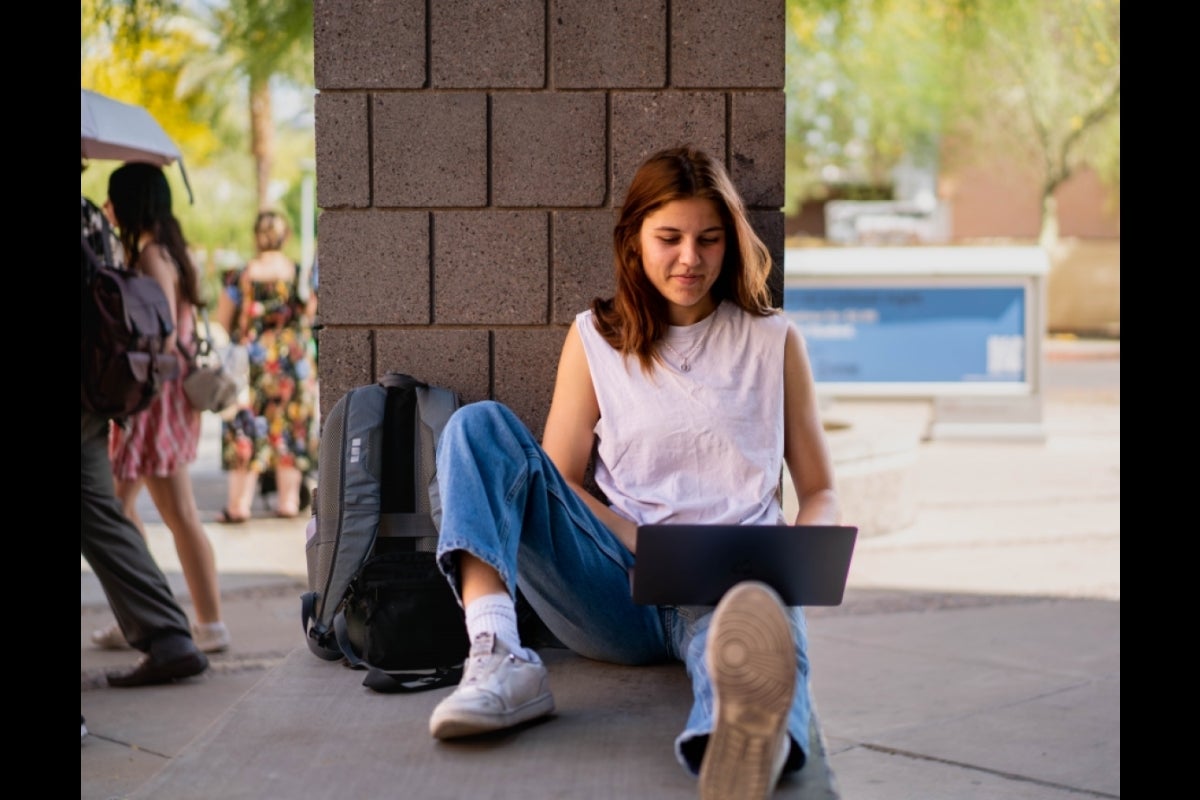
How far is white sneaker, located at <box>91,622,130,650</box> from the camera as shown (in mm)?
5934

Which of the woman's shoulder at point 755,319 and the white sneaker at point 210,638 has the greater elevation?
the woman's shoulder at point 755,319

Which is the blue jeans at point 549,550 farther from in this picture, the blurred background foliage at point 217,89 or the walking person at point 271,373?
the walking person at point 271,373

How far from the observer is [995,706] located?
4.97 metres

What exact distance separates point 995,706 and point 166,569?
4.42 meters

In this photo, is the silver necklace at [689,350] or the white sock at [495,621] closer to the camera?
the white sock at [495,621]

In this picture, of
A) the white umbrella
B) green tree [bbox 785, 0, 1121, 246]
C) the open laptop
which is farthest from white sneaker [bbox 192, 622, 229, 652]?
green tree [bbox 785, 0, 1121, 246]

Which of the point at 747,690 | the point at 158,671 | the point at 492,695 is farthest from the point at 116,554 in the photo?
the point at 747,690

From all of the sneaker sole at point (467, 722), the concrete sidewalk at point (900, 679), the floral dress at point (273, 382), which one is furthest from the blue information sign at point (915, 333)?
the sneaker sole at point (467, 722)

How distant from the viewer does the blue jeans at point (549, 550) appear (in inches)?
132

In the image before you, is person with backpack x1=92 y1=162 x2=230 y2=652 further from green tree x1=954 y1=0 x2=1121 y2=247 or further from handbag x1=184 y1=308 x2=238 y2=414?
green tree x1=954 y1=0 x2=1121 y2=247

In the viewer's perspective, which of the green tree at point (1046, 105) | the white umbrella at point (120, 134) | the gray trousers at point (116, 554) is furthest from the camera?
the green tree at point (1046, 105)

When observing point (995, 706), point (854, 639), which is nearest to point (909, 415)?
point (854, 639)

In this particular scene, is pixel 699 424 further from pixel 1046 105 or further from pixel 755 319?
pixel 1046 105

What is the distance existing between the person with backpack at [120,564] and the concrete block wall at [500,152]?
1.20 m
